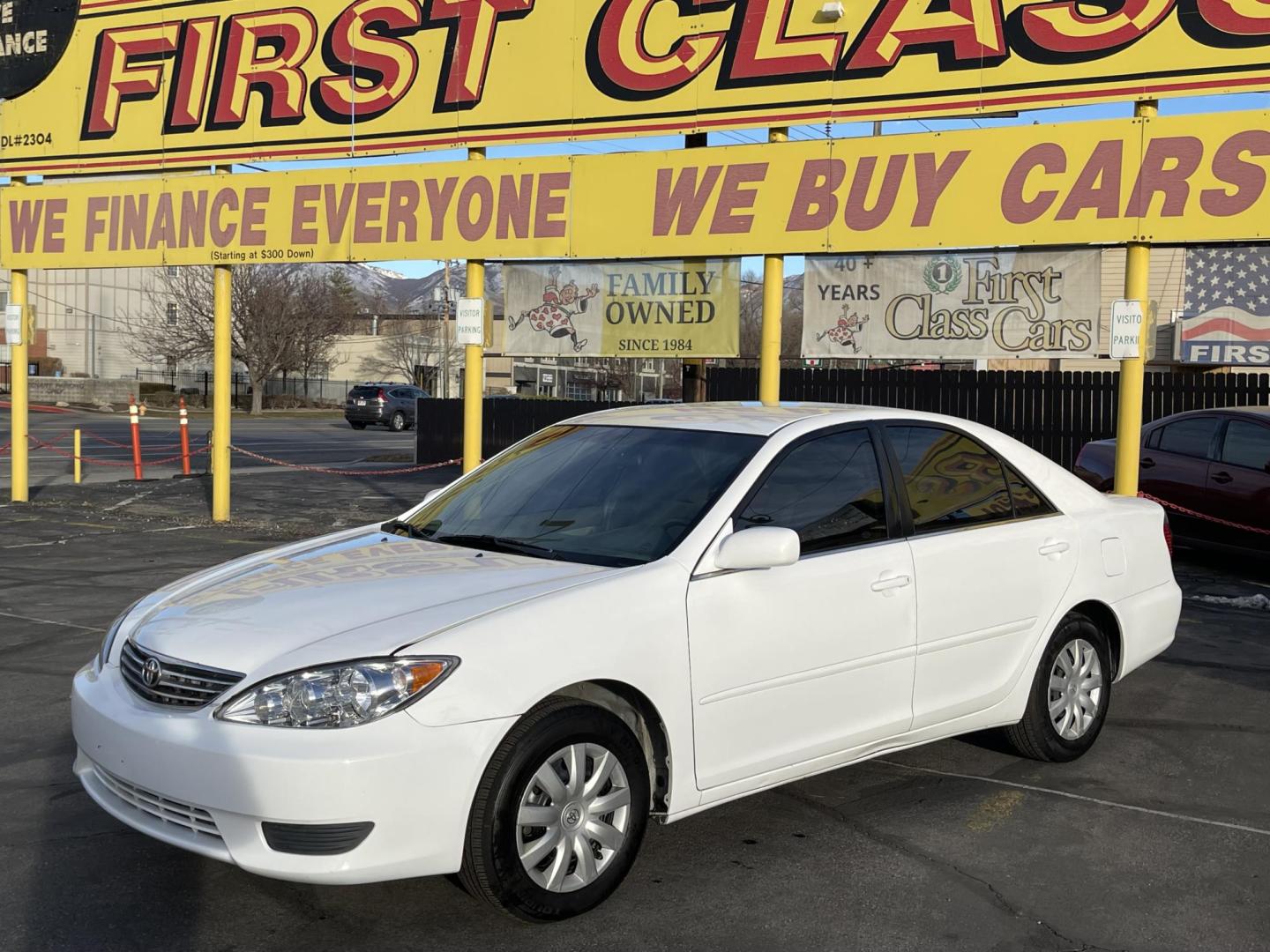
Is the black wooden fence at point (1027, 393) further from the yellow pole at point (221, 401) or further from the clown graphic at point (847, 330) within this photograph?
the yellow pole at point (221, 401)

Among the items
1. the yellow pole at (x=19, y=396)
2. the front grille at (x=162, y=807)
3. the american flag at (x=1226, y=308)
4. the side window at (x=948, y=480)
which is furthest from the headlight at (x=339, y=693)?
the american flag at (x=1226, y=308)

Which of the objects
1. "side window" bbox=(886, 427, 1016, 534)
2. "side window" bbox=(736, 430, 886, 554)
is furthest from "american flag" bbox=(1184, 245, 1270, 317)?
"side window" bbox=(736, 430, 886, 554)

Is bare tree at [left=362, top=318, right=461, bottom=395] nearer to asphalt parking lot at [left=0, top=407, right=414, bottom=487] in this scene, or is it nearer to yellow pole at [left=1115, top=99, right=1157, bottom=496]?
asphalt parking lot at [left=0, top=407, right=414, bottom=487]

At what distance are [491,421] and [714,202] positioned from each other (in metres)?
13.2

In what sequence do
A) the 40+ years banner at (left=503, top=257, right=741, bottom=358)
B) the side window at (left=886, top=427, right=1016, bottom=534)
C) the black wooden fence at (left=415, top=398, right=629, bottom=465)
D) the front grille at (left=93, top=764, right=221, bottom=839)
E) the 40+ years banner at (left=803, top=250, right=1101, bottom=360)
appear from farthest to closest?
the black wooden fence at (left=415, top=398, right=629, bottom=465) → the 40+ years banner at (left=503, top=257, right=741, bottom=358) → the 40+ years banner at (left=803, top=250, right=1101, bottom=360) → the side window at (left=886, top=427, right=1016, bottom=534) → the front grille at (left=93, top=764, right=221, bottom=839)

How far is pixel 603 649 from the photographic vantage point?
384cm

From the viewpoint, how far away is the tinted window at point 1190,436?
1142 centimetres

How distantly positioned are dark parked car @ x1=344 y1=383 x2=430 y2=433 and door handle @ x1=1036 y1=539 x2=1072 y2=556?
37.5 m

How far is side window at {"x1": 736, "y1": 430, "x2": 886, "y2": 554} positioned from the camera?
4566mm

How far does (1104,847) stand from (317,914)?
2.75 metres

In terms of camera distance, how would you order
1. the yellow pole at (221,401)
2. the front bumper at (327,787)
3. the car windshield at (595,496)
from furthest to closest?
the yellow pole at (221,401), the car windshield at (595,496), the front bumper at (327,787)

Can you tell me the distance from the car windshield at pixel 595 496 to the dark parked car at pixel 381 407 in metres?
37.1

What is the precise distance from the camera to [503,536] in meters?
4.68

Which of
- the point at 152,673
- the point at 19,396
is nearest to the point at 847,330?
the point at 152,673
